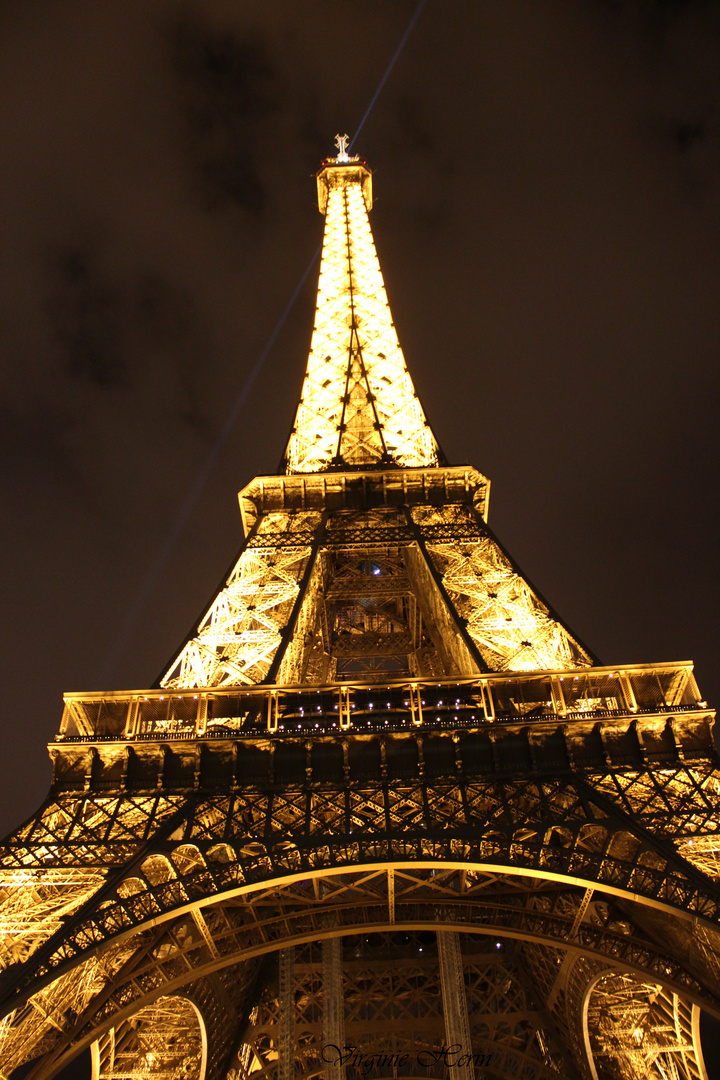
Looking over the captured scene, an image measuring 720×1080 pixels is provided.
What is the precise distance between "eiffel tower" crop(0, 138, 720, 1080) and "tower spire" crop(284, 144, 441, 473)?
7.71 meters

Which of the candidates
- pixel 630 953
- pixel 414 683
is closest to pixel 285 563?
pixel 414 683

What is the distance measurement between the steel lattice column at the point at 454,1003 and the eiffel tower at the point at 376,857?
0.06m

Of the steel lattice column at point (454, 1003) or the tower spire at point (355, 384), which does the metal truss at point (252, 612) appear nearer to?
the tower spire at point (355, 384)

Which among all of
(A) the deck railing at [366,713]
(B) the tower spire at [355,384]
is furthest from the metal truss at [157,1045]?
(B) the tower spire at [355,384]

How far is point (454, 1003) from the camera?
18922 mm

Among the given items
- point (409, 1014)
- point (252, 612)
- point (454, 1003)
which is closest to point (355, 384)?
point (252, 612)

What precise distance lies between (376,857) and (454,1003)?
759cm

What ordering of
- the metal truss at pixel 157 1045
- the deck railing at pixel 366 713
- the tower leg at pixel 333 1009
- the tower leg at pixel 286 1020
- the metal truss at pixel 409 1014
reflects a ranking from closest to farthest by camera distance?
the deck railing at pixel 366 713, the tower leg at pixel 333 1009, the tower leg at pixel 286 1020, the metal truss at pixel 157 1045, the metal truss at pixel 409 1014

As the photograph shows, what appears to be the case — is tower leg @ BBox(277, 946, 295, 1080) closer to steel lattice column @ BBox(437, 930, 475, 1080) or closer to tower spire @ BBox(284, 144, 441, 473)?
steel lattice column @ BBox(437, 930, 475, 1080)

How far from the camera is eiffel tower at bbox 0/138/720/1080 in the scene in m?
13.8

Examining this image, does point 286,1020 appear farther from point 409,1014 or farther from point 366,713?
point 366,713

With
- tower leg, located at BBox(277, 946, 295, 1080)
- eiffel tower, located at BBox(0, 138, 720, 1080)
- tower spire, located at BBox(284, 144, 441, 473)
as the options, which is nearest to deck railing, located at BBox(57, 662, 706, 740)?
eiffel tower, located at BBox(0, 138, 720, 1080)

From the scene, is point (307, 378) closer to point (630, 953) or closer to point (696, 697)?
point (696, 697)

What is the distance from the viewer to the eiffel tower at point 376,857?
13.8m
